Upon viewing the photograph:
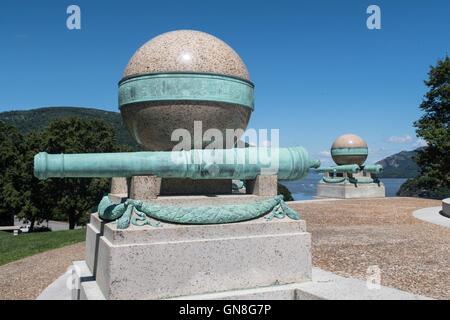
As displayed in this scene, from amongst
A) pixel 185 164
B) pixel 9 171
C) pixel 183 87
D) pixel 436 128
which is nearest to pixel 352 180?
pixel 436 128

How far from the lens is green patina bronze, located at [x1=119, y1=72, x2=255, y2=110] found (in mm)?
4859

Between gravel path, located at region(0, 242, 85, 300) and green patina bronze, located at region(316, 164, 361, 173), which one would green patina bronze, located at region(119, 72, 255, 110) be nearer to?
gravel path, located at region(0, 242, 85, 300)

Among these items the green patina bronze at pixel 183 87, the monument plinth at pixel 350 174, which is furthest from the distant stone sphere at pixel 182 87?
the monument plinth at pixel 350 174

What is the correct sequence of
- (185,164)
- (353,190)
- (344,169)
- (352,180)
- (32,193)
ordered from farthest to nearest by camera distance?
(344,169) → (352,180) → (353,190) → (32,193) → (185,164)

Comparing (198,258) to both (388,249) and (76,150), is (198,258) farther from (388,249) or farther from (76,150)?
(76,150)

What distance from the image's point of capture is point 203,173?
4.61 meters

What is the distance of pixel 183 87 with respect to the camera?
16.0 ft

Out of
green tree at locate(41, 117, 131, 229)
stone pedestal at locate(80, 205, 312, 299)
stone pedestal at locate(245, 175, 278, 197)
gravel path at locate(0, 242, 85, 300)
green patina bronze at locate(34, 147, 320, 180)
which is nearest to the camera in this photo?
stone pedestal at locate(80, 205, 312, 299)

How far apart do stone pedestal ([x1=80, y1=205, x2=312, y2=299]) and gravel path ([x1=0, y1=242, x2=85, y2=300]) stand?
2343mm

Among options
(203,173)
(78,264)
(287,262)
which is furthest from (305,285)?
(78,264)

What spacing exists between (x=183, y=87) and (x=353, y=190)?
59.7 feet

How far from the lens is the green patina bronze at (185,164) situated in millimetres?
4176

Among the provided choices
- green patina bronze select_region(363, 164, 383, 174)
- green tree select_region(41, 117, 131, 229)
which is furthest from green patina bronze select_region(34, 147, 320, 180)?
green patina bronze select_region(363, 164, 383, 174)

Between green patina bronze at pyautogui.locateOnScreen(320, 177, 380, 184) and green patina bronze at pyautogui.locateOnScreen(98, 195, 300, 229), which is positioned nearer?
green patina bronze at pyautogui.locateOnScreen(98, 195, 300, 229)
